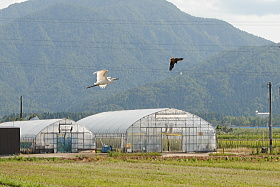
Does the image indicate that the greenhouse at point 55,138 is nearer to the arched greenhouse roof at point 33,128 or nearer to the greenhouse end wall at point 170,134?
the arched greenhouse roof at point 33,128

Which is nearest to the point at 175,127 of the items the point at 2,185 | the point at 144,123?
the point at 144,123

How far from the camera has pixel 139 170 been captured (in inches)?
1307

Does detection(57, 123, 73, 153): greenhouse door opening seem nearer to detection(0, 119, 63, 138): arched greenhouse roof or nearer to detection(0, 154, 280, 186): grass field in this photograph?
detection(0, 119, 63, 138): arched greenhouse roof

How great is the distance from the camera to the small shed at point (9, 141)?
49.4 m

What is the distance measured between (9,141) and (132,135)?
447 inches

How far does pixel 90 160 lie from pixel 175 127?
16.8 metres

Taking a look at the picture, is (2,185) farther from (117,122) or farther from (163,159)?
(117,122)

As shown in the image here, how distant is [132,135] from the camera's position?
54.9m

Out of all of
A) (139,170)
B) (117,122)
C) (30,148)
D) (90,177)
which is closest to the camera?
(90,177)

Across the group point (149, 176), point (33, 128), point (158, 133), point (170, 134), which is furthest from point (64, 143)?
point (149, 176)

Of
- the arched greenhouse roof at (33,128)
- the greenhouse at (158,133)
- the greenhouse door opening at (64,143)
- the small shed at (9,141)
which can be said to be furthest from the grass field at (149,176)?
the greenhouse door opening at (64,143)

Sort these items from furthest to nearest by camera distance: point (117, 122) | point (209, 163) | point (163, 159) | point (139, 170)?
point (117, 122) < point (163, 159) < point (209, 163) < point (139, 170)

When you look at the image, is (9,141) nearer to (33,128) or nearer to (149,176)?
(33,128)

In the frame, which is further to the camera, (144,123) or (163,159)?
(144,123)
